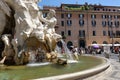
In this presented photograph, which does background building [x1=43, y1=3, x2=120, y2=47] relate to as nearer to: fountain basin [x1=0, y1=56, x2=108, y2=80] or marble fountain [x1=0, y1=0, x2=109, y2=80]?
marble fountain [x1=0, y1=0, x2=109, y2=80]

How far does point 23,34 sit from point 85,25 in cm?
5323

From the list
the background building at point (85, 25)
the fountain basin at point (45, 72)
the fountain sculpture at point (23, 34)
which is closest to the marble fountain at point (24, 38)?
the fountain sculpture at point (23, 34)

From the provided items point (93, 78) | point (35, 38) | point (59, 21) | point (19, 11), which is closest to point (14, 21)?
point (19, 11)

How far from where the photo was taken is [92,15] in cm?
6662

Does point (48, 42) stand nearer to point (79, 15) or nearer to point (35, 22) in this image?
point (35, 22)

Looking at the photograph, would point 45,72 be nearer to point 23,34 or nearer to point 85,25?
point 23,34

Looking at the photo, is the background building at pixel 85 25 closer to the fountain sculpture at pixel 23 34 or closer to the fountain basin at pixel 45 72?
the fountain sculpture at pixel 23 34

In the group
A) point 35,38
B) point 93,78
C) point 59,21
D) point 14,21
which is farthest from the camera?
point 59,21

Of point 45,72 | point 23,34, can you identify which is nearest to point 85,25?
point 23,34

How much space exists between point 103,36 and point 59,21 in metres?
11.0

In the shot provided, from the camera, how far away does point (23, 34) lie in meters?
14.4

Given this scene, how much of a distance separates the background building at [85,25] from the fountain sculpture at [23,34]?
4822cm

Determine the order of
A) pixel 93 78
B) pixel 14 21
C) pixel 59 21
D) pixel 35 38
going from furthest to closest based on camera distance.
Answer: pixel 59 21
pixel 14 21
pixel 35 38
pixel 93 78

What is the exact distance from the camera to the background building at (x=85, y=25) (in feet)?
216
